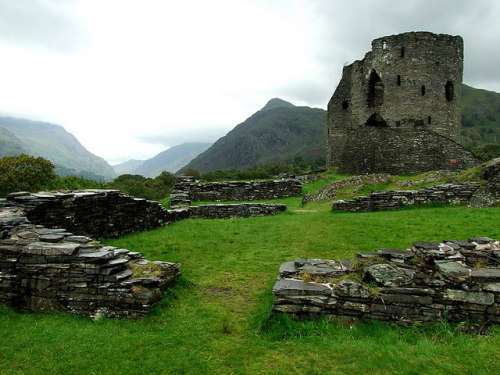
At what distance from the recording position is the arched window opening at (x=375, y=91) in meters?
36.8

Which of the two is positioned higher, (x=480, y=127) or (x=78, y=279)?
(x=480, y=127)

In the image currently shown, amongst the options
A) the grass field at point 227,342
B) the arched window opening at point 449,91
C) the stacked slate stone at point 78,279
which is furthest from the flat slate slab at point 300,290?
the arched window opening at point 449,91

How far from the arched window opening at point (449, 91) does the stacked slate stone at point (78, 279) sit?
36.3 meters

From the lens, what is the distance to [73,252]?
7.14 meters

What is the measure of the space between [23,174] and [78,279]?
4770 cm

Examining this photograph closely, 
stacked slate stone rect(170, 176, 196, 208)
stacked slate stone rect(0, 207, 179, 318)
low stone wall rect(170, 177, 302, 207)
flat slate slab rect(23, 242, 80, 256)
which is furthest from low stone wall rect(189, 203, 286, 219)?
flat slate slab rect(23, 242, 80, 256)

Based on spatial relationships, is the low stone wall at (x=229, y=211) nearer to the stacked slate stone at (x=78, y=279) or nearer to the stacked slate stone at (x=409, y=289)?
the stacked slate stone at (x=78, y=279)

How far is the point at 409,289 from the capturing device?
6.13 m

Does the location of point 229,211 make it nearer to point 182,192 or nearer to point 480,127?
point 182,192

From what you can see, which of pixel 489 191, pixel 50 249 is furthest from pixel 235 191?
pixel 50 249

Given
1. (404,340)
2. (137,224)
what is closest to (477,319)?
(404,340)

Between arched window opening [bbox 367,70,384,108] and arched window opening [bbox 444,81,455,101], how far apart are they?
599 centimetres

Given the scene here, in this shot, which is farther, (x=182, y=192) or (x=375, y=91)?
(x=375, y=91)

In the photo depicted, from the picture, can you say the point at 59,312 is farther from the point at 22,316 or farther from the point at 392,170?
the point at 392,170
